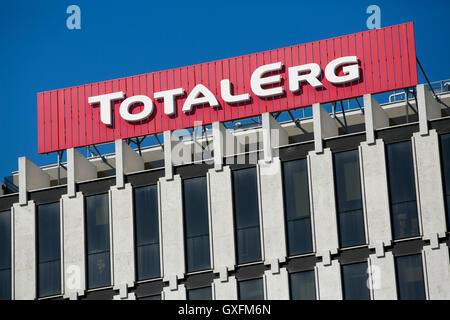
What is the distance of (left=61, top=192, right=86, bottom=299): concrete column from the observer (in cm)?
6575

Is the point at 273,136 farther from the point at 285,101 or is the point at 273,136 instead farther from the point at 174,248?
the point at 174,248

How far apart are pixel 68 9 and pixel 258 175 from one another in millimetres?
20618

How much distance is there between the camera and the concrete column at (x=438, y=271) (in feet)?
193

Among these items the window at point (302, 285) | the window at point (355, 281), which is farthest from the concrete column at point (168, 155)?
the window at point (355, 281)

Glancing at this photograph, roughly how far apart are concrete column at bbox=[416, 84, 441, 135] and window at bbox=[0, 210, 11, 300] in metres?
24.0

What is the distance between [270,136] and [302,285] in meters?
8.67

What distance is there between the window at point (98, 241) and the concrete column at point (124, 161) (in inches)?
53.9

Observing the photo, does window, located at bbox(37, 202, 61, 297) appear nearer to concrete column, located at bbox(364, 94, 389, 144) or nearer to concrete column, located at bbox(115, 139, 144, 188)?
concrete column, located at bbox(115, 139, 144, 188)

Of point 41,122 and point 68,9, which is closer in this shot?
point 41,122

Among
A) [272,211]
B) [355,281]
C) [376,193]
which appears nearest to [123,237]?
[272,211]

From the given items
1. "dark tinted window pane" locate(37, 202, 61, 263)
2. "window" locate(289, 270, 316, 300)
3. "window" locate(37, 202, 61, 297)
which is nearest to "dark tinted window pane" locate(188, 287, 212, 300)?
"window" locate(289, 270, 316, 300)

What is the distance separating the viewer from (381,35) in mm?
66750
